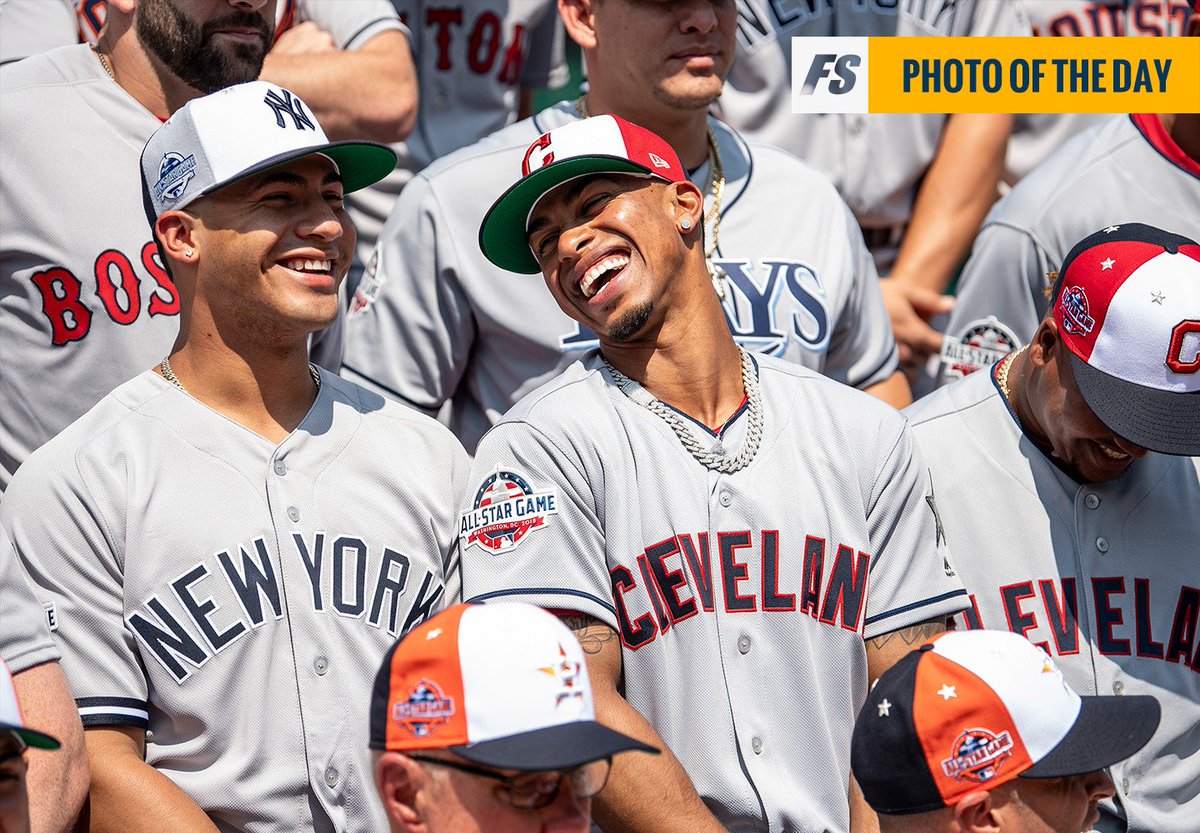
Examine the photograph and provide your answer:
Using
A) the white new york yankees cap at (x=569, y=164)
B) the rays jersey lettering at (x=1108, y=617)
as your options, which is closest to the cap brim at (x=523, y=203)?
the white new york yankees cap at (x=569, y=164)

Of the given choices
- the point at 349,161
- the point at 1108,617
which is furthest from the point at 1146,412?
the point at 349,161

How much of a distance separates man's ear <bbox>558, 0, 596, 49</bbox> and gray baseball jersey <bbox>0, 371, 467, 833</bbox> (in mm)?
1735

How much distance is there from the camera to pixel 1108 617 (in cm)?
415

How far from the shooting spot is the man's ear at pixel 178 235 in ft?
13.0

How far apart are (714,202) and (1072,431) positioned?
4.15 ft

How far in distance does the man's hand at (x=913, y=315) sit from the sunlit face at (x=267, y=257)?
2316 millimetres

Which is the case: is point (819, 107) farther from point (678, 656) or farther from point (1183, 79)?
point (678, 656)

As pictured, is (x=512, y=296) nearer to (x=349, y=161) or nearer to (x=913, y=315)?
(x=349, y=161)

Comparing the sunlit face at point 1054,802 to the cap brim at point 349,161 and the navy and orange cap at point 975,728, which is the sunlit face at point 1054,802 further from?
the cap brim at point 349,161

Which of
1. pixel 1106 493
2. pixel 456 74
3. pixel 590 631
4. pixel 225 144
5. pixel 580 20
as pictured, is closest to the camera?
pixel 590 631

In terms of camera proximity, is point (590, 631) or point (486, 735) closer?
point (486, 735)

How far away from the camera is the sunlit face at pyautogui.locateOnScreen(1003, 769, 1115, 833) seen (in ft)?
10.2

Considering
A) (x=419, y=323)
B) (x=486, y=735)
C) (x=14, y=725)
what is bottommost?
(x=486, y=735)

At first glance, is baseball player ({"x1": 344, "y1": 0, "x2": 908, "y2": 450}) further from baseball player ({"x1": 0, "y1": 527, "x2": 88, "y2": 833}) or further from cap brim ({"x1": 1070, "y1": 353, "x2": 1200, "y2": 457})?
baseball player ({"x1": 0, "y1": 527, "x2": 88, "y2": 833})
